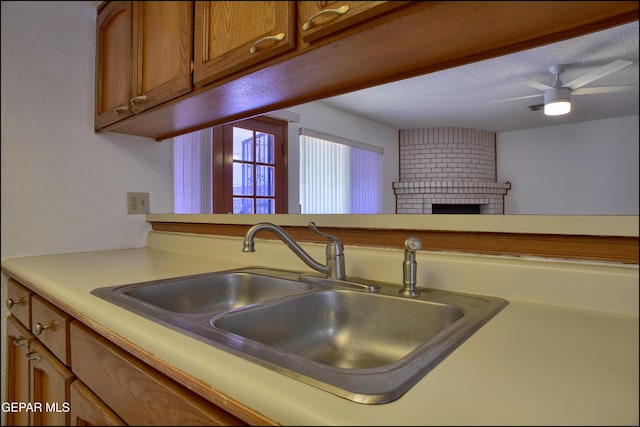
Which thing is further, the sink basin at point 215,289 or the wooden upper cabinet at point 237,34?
the sink basin at point 215,289

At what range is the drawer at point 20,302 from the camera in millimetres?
1072

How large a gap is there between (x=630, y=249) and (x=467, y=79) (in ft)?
3.06

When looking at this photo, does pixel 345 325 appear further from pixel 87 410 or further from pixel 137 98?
pixel 137 98

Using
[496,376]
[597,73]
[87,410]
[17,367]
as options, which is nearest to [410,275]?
[496,376]

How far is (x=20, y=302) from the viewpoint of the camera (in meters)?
1.11

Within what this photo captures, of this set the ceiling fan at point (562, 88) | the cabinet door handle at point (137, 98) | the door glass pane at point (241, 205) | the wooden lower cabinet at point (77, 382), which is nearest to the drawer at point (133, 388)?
the wooden lower cabinet at point (77, 382)

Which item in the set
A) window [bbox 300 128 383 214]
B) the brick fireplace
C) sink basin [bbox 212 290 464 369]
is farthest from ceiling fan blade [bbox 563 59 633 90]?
window [bbox 300 128 383 214]

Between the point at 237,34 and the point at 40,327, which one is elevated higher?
the point at 237,34

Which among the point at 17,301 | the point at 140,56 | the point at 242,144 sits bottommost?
the point at 17,301

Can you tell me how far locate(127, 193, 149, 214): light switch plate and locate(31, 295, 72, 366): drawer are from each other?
0.67m

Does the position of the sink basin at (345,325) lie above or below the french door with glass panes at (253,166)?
below

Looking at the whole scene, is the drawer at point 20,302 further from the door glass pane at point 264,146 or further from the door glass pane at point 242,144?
the door glass pane at point 264,146

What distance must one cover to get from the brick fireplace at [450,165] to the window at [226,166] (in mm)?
950

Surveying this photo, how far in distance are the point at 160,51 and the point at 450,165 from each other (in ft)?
4.21
